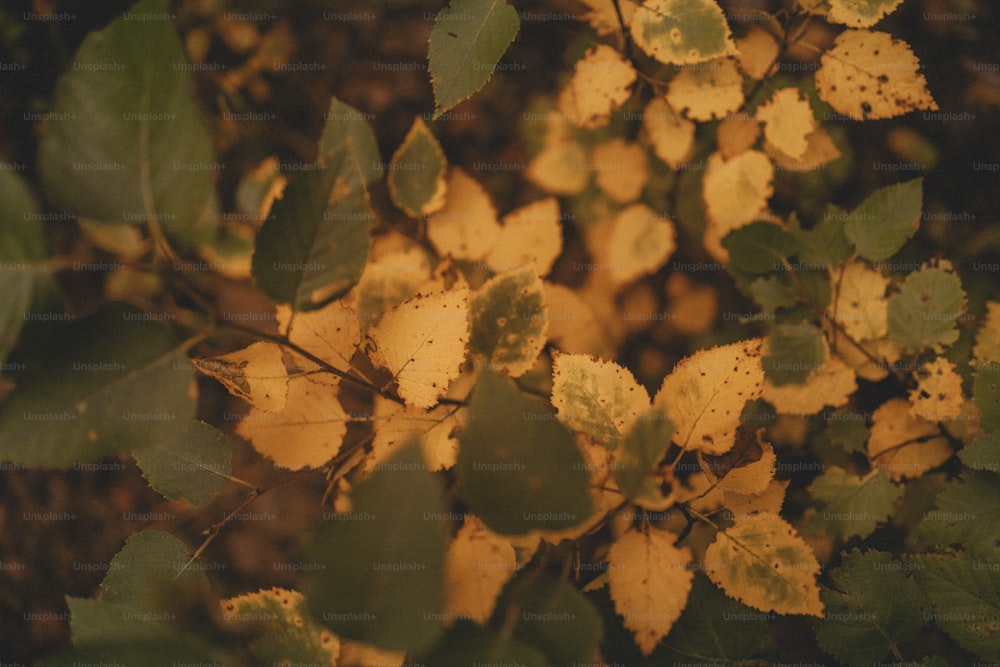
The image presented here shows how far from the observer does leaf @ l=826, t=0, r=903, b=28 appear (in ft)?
2.52

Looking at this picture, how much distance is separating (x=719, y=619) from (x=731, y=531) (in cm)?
17

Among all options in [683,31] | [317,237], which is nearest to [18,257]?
[317,237]

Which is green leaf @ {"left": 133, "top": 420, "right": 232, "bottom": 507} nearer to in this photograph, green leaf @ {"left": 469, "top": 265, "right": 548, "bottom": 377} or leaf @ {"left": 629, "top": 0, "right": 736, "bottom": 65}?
green leaf @ {"left": 469, "top": 265, "right": 548, "bottom": 377}

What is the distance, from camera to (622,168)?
135cm

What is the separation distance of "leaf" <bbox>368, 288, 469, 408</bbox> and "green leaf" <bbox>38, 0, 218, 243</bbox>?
0.96 ft

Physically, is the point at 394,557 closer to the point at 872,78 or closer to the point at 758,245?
the point at 758,245

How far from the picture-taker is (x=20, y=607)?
172cm

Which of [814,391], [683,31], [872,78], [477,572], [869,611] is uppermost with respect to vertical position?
[683,31]

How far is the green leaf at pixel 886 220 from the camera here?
91 cm

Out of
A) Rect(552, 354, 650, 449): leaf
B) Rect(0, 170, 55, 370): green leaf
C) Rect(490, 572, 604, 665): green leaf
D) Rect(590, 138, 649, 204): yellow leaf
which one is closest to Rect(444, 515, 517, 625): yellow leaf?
Rect(490, 572, 604, 665): green leaf

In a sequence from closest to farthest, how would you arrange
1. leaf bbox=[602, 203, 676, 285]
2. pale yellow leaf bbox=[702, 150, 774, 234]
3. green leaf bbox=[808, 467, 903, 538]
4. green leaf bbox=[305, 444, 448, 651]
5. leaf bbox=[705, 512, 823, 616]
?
green leaf bbox=[305, 444, 448, 651] → leaf bbox=[705, 512, 823, 616] → green leaf bbox=[808, 467, 903, 538] → pale yellow leaf bbox=[702, 150, 774, 234] → leaf bbox=[602, 203, 676, 285]

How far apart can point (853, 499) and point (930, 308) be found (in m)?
0.32

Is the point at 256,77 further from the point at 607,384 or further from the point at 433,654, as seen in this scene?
the point at 433,654

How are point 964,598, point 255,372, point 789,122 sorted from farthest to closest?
point 789,122 < point 964,598 < point 255,372
